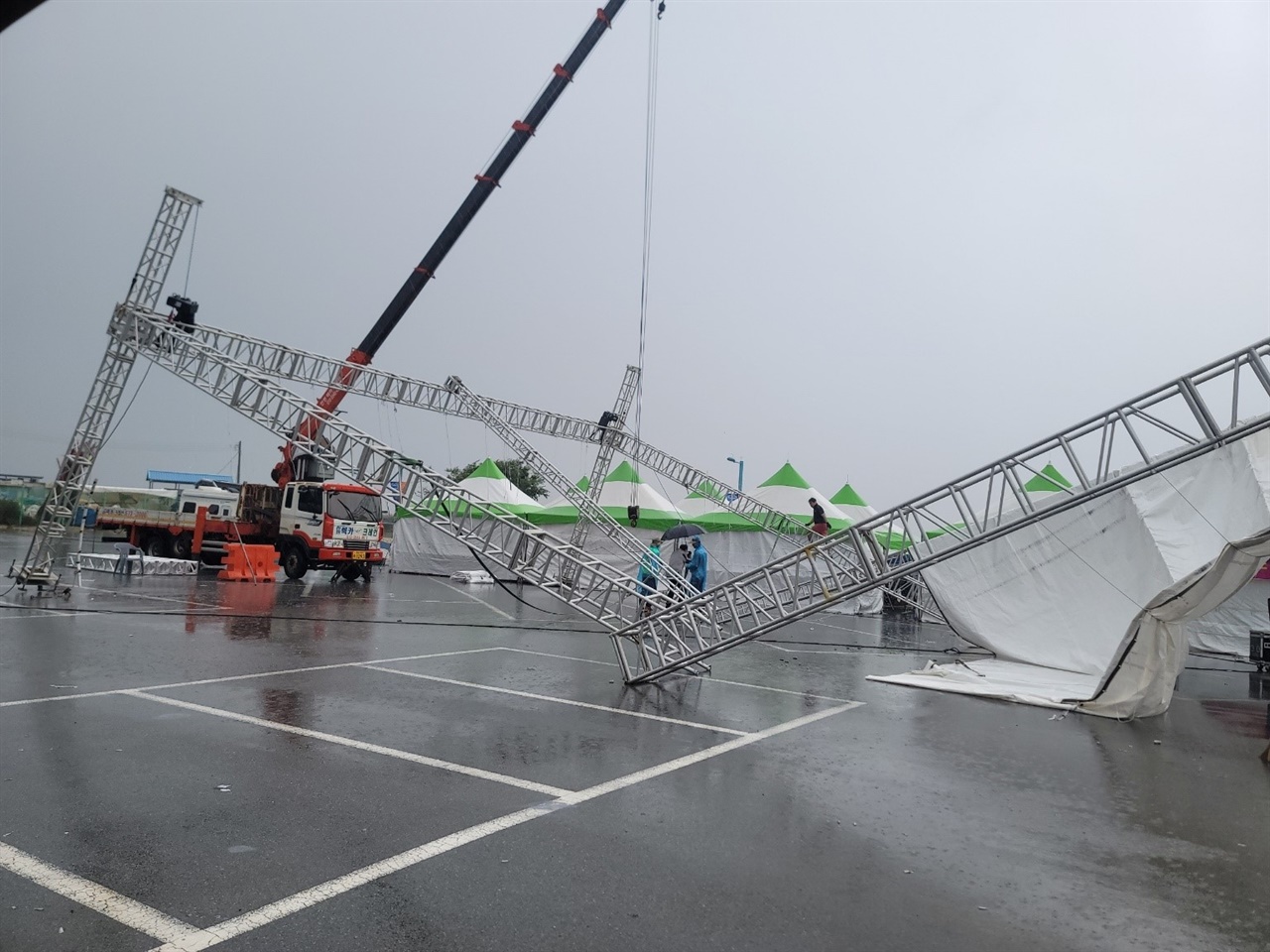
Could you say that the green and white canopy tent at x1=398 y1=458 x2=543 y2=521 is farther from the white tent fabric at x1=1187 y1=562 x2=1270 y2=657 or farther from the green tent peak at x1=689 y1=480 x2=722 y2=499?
the white tent fabric at x1=1187 y1=562 x2=1270 y2=657

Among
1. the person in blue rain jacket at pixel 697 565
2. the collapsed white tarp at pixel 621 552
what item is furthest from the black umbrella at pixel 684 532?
the collapsed white tarp at pixel 621 552

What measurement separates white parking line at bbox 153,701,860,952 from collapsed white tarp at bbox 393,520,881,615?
10.2m

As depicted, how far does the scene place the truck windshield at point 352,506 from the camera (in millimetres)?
22516

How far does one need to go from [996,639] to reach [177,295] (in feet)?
A: 49.2

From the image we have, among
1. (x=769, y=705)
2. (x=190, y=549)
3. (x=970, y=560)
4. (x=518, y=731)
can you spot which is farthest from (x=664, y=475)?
(x=518, y=731)

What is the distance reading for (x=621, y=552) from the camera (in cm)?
2527

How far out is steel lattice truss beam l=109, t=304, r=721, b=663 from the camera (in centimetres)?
1057

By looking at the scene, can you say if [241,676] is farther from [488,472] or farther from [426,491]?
[488,472]

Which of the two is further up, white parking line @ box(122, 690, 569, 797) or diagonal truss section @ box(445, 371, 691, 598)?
diagonal truss section @ box(445, 371, 691, 598)

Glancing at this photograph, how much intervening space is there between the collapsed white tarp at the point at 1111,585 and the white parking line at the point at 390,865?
5209 millimetres

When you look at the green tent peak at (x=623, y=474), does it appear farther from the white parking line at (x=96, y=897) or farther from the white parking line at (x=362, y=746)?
the white parking line at (x=96, y=897)

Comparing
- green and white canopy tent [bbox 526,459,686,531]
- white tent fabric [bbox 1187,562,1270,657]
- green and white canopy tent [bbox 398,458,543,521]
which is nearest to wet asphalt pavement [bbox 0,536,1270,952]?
white tent fabric [bbox 1187,562,1270,657]

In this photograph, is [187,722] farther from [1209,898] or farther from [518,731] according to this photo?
[1209,898]

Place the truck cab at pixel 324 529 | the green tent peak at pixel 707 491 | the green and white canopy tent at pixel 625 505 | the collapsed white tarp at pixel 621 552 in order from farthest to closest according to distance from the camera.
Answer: the green and white canopy tent at pixel 625 505
the green tent peak at pixel 707 491
the truck cab at pixel 324 529
the collapsed white tarp at pixel 621 552
